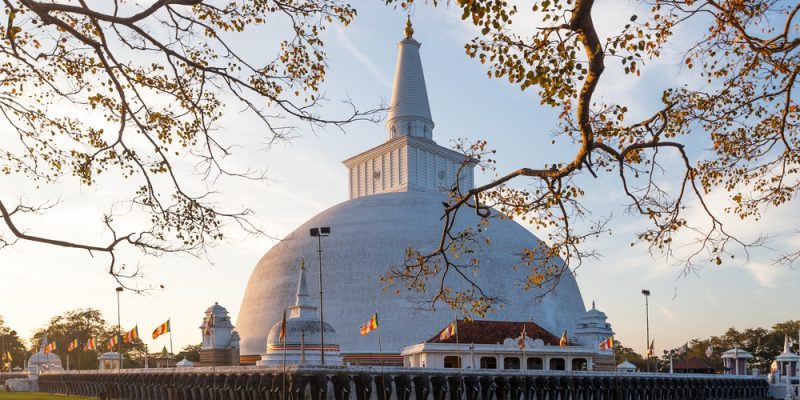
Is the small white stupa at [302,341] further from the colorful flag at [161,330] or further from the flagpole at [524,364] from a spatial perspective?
the flagpole at [524,364]

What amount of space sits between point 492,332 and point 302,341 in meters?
12.9

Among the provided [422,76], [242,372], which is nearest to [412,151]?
[422,76]

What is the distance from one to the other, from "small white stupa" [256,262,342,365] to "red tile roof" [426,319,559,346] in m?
6.46

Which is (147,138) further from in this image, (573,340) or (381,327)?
(573,340)

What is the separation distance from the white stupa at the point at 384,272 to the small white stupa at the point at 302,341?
6083mm

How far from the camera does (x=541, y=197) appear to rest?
16484 millimetres

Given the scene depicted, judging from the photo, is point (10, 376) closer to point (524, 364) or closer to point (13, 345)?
point (13, 345)

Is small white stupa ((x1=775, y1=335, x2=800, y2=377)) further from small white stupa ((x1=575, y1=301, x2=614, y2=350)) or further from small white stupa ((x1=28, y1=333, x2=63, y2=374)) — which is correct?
small white stupa ((x1=28, y1=333, x2=63, y2=374))

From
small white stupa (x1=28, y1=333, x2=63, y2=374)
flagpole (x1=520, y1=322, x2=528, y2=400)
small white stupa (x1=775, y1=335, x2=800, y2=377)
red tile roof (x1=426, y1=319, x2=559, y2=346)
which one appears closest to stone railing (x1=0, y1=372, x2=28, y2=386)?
small white stupa (x1=28, y1=333, x2=63, y2=374)

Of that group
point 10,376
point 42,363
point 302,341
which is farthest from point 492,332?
point 10,376

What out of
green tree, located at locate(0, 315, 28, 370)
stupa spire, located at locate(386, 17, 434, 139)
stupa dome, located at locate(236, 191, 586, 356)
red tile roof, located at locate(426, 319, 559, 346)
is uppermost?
stupa spire, located at locate(386, 17, 434, 139)

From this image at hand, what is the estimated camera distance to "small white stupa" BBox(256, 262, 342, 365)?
47469 millimetres

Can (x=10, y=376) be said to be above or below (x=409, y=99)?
below

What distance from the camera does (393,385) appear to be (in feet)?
117
